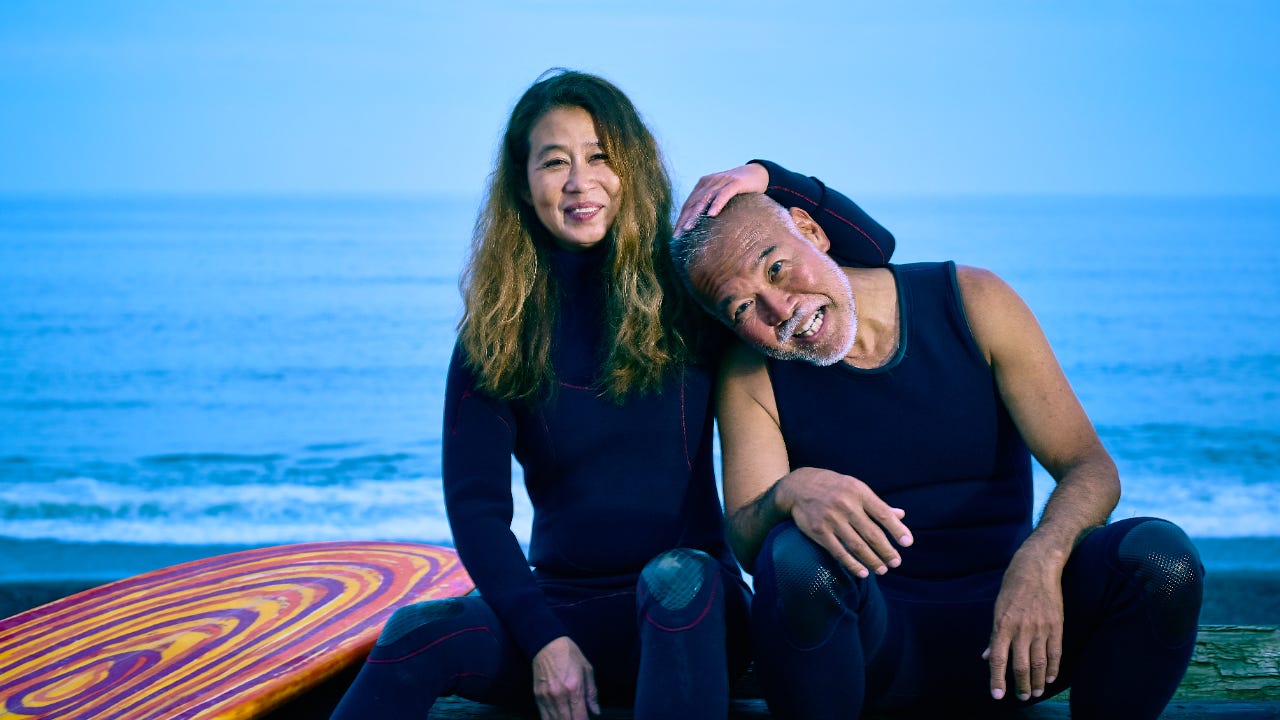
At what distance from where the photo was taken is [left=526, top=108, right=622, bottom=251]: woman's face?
243 cm

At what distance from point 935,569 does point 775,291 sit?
0.64 meters

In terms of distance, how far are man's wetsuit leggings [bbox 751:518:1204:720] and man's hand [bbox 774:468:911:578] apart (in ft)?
0.09

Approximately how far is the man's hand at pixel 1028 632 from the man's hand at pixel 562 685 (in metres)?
0.71

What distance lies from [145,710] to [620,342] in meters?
1.30

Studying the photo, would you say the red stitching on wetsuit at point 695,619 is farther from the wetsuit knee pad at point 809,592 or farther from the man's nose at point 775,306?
the man's nose at point 775,306

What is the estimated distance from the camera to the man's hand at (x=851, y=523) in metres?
1.94

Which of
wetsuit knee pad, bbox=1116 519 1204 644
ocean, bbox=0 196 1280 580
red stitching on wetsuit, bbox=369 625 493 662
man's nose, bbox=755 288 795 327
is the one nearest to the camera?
wetsuit knee pad, bbox=1116 519 1204 644

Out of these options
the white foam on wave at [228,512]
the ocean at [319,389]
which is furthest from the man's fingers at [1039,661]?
the white foam on wave at [228,512]

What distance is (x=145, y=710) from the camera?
2512mm

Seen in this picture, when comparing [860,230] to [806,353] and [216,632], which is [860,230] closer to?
[806,353]

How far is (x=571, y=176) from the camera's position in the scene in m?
2.43

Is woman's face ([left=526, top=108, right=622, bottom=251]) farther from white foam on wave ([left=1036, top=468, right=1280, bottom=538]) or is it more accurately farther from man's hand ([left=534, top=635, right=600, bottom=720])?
white foam on wave ([left=1036, top=468, right=1280, bottom=538])

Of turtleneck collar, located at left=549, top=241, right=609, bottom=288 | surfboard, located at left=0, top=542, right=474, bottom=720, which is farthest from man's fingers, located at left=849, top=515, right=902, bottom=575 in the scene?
surfboard, located at left=0, top=542, right=474, bottom=720

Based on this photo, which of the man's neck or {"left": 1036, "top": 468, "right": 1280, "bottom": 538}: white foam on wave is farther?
{"left": 1036, "top": 468, "right": 1280, "bottom": 538}: white foam on wave
